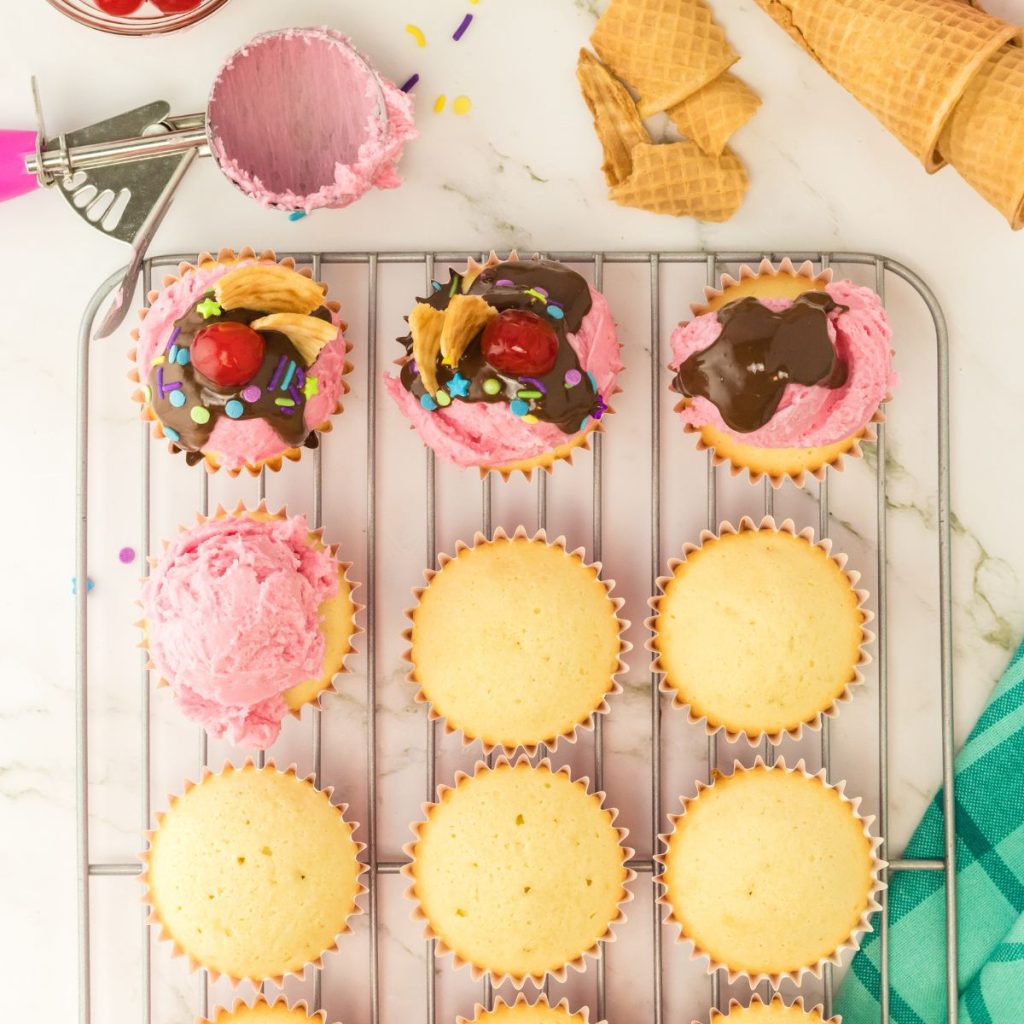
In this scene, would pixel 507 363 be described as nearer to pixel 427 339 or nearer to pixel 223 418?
pixel 427 339

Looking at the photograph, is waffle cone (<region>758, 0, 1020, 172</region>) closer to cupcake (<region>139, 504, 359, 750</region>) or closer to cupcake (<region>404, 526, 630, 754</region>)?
cupcake (<region>404, 526, 630, 754</region>)

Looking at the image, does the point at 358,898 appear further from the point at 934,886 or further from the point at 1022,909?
the point at 1022,909

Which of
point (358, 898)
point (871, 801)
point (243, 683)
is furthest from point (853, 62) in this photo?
point (358, 898)

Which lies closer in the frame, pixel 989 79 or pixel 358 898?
pixel 989 79

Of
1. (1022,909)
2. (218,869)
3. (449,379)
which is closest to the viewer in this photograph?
(449,379)

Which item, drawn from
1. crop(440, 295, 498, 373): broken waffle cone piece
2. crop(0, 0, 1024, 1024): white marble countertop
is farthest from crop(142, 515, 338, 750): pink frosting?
crop(440, 295, 498, 373): broken waffle cone piece

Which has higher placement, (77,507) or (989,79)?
(989,79)
